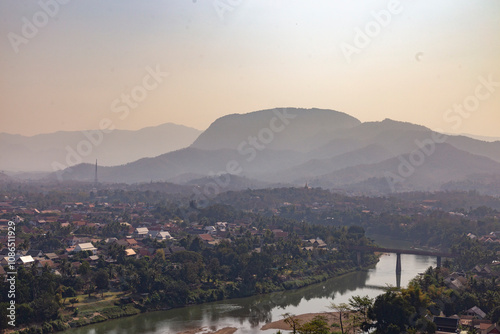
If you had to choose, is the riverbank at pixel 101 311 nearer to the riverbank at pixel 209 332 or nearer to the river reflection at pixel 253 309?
the riverbank at pixel 209 332

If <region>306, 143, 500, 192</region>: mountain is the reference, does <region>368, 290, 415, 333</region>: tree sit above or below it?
below

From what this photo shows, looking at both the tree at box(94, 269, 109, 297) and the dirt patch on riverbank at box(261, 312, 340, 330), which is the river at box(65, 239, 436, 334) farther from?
the tree at box(94, 269, 109, 297)

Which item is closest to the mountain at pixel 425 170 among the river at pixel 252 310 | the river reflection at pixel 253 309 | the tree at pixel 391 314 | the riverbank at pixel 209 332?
the river at pixel 252 310

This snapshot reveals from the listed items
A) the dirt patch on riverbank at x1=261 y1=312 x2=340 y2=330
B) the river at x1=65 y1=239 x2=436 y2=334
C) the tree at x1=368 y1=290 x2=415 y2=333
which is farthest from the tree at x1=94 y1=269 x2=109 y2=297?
the tree at x1=368 y1=290 x2=415 y2=333

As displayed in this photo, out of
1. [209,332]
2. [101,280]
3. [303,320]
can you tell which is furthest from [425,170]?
[209,332]

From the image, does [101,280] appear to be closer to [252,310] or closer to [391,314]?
[252,310]

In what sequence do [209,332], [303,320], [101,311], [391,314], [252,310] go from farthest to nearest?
[252,310] < [303,320] < [101,311] < [209,332] < [391,314]

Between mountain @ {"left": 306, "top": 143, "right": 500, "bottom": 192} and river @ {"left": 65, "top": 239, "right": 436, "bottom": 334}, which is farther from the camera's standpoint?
mountain @ {"left": 306, "top": 143, "right": 500, "bottom": 192}
